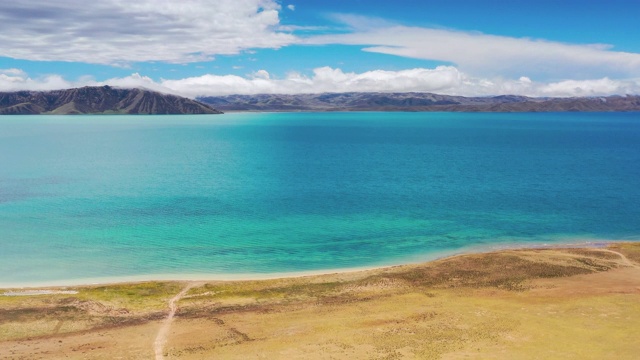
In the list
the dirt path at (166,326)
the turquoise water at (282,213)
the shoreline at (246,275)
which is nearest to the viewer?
the dirt path at (166,326)

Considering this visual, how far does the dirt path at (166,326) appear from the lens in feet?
139

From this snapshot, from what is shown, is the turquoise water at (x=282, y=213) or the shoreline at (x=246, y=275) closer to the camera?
the shoreline at (x=246, y=275)

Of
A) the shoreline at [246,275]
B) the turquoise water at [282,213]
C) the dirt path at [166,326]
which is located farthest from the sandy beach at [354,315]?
the turquoise water at [282,213]

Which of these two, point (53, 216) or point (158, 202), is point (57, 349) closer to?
point (53, 216)

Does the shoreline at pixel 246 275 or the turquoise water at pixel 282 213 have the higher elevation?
the turquoise water at pixel 282 213

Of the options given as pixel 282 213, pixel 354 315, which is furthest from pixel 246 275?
pixel 282 213

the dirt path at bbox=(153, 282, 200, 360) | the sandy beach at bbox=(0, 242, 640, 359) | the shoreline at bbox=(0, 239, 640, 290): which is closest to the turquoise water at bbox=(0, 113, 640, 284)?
the shoreline at bbox=(0, 239, 640, 290)

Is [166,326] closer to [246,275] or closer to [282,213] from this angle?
[246,275]

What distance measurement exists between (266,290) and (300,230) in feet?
83.6

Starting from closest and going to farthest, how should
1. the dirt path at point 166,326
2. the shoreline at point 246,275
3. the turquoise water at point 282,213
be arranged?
the dirt path at point 166,326 < the shoreline at point 246,275 < the turquoise water at point 282,213

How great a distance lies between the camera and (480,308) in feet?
169

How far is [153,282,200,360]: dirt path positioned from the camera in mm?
42312

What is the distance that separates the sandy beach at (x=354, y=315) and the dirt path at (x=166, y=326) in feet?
0.33

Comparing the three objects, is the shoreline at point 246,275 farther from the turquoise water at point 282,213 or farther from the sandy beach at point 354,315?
the sandy beach at point 354,315
